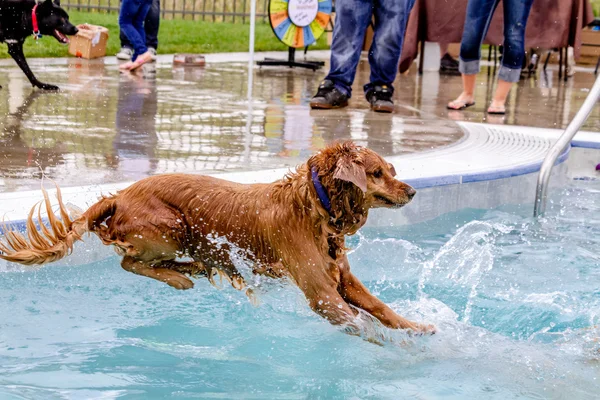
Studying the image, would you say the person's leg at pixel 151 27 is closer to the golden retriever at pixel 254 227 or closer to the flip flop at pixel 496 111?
the flip flop at pixel 496 111

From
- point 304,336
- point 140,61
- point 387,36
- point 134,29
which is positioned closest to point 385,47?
point 387,36

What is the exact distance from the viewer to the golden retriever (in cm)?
336

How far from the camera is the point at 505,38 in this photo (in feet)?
27.2

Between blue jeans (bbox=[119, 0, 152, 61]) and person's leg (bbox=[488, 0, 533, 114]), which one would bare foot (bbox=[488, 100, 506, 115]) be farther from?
blue jeans (bbox=[119, 0, 152, 61])

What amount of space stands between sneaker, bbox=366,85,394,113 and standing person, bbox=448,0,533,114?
2.84 ft

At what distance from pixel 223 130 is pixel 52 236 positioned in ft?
11.2

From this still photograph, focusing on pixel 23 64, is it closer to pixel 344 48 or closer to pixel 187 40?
pixel 344 48

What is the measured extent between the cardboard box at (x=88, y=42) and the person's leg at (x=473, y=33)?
560 centimetres

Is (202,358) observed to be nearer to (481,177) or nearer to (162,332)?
(162,332)

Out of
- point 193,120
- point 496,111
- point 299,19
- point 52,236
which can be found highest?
point 299,19

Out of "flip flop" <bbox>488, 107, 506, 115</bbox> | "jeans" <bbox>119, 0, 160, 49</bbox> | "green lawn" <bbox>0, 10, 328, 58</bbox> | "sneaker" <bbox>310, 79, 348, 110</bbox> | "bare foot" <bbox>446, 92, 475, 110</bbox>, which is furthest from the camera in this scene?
"green lawn" <bbox>0, 10, 328, 58</bbox>

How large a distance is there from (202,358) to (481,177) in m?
2.79

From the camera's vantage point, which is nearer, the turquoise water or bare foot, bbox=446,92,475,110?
the turquoise water

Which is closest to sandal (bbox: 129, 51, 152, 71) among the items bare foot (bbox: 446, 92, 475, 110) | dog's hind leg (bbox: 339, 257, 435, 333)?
bare foot (bbox: 446, 92, 475, 110)
